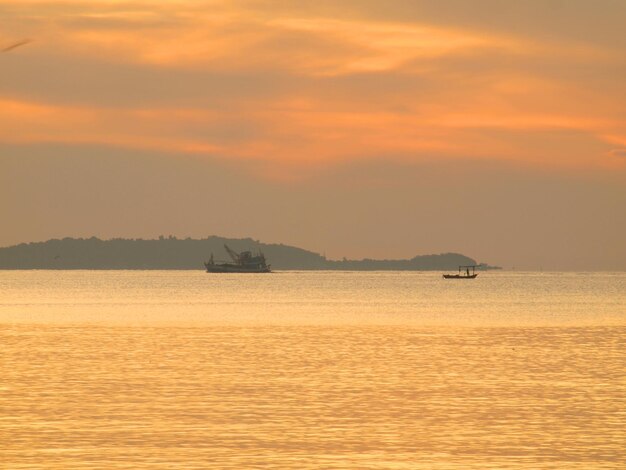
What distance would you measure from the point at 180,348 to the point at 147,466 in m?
47.1

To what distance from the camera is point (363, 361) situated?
2756 inches

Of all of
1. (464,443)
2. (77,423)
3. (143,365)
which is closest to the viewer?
(464,443)

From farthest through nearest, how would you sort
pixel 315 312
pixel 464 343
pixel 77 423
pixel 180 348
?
pixel 315 312
pixel 464 343
pixel 180 348
pixel 77 423

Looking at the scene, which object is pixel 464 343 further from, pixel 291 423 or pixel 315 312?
pixel 315 312

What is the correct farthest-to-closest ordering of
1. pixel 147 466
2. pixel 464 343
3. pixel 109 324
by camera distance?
pixel 109 324 → pixel 464 343 → pixel 147 466

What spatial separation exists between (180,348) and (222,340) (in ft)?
34.9

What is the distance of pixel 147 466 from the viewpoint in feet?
112

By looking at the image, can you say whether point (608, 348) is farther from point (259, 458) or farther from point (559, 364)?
point (259, 458)

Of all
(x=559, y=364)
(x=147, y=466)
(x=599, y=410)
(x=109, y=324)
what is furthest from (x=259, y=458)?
(x=109, y=324)

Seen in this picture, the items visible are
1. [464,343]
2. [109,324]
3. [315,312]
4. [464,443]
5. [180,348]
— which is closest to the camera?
[464,443]

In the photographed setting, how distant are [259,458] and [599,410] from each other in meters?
16.8

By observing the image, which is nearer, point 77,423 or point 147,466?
point 147,466

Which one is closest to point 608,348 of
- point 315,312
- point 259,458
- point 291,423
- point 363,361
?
point 363,361

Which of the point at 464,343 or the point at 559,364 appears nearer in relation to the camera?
the point at 559,364
